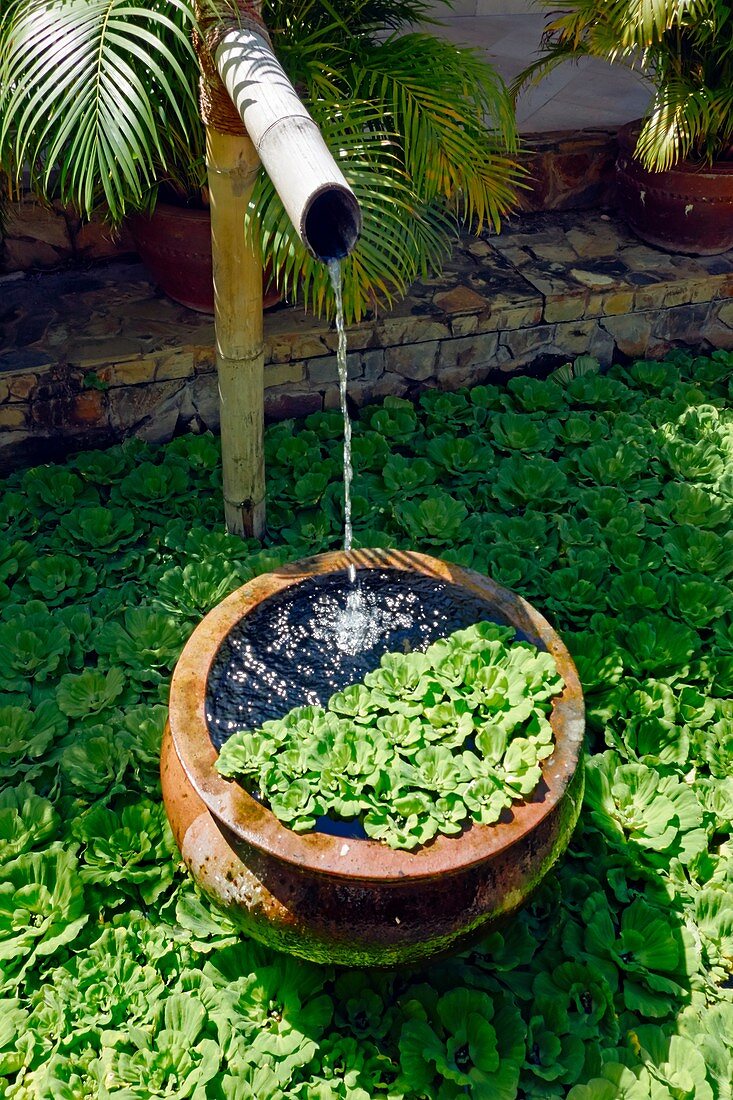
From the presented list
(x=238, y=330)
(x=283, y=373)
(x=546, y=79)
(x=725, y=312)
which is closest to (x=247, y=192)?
(x=238, y=330)

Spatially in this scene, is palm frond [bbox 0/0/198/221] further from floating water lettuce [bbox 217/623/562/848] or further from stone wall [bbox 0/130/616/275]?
floating water lettuce [bbox 217/623/562/848]

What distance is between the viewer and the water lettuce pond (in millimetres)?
2137

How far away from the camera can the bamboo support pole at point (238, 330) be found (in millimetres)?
2645

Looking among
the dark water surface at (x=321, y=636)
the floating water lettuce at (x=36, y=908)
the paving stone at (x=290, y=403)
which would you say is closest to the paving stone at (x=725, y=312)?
the paving stone at (x=290, y=403)

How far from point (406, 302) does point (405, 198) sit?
751 millimetres

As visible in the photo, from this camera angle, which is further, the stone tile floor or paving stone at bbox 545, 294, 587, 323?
the stone tile floor

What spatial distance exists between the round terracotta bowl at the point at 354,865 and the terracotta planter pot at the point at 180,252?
195cm

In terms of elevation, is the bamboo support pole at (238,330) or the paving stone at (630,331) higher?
the bamboo support pole at (238,330)

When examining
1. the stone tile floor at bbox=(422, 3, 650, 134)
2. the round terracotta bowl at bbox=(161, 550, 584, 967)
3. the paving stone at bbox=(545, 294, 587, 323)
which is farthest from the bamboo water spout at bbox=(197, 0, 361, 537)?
the stone tile floor at bbox=(422, 3, 650, 134)

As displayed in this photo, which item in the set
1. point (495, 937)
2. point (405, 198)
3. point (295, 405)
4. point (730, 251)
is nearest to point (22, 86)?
point (405, 198)

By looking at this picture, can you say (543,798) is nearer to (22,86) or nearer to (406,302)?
(22,86)

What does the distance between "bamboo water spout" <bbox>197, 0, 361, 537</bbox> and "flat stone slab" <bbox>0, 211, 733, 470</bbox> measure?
0.64 m

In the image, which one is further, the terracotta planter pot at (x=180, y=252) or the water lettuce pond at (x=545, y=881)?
the terracotta planter pot at (x=180, y=252)

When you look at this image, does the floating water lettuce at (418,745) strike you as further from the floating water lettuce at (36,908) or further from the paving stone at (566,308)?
the paving stone at (566,308)
